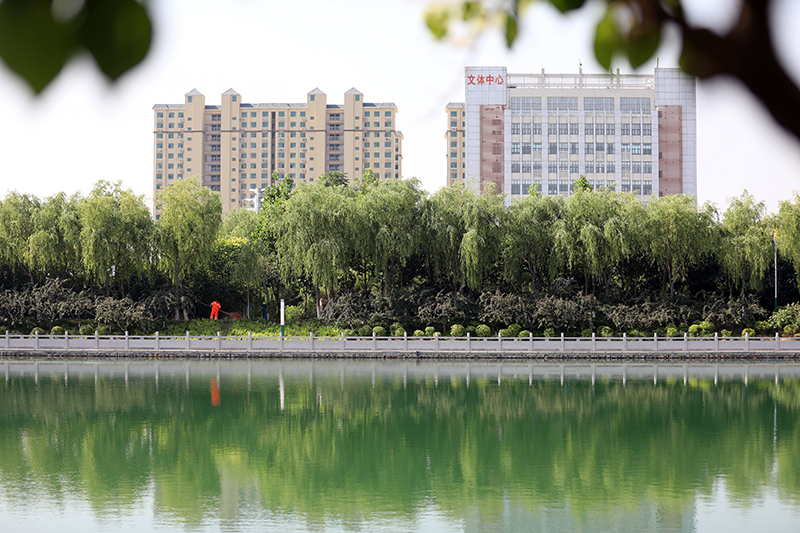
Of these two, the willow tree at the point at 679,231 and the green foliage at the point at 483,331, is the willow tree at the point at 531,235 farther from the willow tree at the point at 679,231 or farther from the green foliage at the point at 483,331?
the willow tree at the point at 679,231

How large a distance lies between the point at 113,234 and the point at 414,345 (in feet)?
49.3

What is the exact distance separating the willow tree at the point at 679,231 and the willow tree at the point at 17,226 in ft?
93.4

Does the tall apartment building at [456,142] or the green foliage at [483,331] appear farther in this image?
the tall apartment building at [456,142]

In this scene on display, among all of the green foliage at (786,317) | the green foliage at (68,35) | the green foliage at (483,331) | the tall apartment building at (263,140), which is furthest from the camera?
the tall apartment building at (263,140)

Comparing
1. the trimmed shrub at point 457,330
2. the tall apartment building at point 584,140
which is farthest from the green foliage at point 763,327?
the tall apartment building at point 584,140

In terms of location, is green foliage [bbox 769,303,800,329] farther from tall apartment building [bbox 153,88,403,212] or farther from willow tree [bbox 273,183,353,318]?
tall apartment building [bbox 153,88,403,212]

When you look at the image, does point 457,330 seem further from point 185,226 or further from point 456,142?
point 456,142

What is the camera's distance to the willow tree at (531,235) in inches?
1344

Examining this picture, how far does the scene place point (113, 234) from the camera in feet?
112

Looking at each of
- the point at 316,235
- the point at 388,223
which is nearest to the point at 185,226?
the point at 316,235

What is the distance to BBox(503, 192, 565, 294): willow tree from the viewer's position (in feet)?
112

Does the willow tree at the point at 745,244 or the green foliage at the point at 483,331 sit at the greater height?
the willow tree at the point at 745,244

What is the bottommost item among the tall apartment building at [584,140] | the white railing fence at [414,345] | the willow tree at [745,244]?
the white railing fence at [414,345]

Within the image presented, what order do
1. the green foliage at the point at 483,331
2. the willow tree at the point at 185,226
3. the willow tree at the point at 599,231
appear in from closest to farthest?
the green foliage at the point at 483,331 < the willow tree at the point at 599,231 < the willow tree at the point at 185,226
